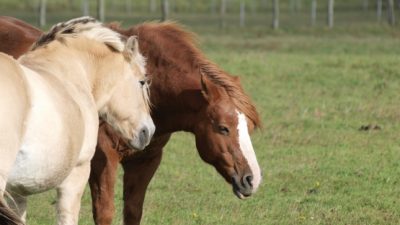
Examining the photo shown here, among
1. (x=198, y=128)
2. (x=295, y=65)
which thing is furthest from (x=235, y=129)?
(x=295, y=65)

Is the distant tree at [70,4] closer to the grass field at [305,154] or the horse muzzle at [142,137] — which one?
the grass field at [305,154]

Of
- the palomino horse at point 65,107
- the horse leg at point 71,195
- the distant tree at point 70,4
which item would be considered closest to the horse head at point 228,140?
the palomino horse at point 65,107

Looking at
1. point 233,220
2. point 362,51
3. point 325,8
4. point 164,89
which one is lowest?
point 325,8

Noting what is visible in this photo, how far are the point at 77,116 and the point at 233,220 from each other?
3484mm

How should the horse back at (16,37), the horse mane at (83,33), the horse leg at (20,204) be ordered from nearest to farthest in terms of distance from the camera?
the horse leg at (20,204) < the horse mane at (83,33) < the horse back at (16,37)

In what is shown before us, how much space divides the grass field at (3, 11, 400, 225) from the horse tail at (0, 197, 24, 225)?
3.93 meters

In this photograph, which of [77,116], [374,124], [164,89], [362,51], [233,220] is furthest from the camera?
[362,51]

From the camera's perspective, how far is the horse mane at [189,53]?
7.59 m

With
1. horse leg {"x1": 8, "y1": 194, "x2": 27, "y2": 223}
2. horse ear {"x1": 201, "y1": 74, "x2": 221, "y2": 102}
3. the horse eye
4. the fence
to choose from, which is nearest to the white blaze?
the horse eye

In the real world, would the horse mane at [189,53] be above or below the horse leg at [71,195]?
above

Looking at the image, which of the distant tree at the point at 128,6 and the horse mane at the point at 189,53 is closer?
the horse mane at the point at 189,53

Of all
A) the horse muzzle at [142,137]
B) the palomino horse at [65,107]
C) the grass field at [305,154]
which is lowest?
the grass field at [305,154]

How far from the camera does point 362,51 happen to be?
902 inches

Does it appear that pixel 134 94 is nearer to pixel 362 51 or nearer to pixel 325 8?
pixel 362 51
